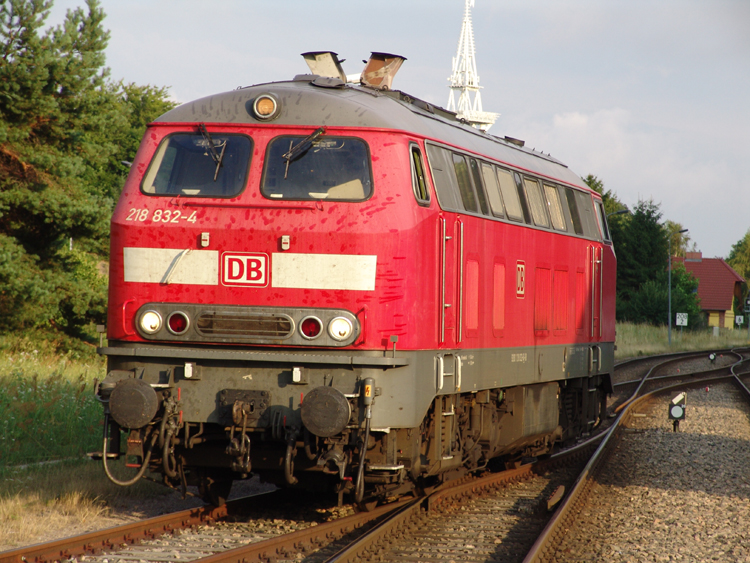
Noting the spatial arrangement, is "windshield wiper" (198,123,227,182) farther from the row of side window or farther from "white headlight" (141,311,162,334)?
the row of side window

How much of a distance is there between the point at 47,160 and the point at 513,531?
13794 millimetres

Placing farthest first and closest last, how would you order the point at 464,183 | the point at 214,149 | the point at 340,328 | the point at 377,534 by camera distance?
the point at 464,183
the point at 214,149
the point at 377,534
the point at 340,328

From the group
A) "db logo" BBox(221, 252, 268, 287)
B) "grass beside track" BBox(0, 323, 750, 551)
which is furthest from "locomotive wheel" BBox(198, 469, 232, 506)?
"db logo" BBox(221, 252, 268, 287)

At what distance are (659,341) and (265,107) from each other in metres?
44.0

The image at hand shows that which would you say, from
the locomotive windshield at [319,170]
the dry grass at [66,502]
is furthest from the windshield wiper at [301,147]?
the dry grass at [66,502]

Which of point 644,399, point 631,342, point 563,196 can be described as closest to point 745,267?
point 631,342

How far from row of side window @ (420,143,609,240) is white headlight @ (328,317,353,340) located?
1219 mm

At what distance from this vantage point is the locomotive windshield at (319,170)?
7109 mm

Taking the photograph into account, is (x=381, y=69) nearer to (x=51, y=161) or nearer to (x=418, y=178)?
(x=418, y=178)

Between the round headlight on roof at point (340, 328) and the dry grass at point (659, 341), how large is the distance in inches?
1310

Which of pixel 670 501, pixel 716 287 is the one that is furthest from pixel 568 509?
pixel 716 287

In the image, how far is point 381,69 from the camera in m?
9.33

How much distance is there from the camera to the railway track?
6.40 m

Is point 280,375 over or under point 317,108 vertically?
under
